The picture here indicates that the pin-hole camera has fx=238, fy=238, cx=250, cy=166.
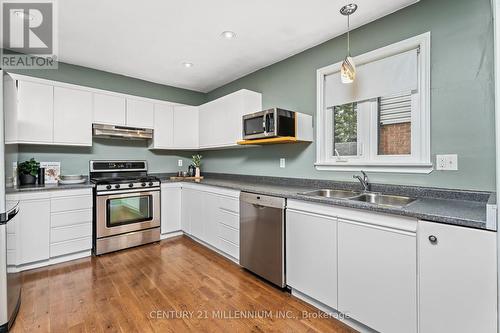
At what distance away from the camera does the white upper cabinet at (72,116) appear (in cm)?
296

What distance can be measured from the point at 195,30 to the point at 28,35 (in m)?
1.78

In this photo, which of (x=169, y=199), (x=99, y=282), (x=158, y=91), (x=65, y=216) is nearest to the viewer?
(x=99, y=282)

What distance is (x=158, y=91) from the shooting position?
4.05m

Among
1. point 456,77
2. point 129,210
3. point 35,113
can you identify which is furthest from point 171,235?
point 456,77

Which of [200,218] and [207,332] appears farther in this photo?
[200,218]

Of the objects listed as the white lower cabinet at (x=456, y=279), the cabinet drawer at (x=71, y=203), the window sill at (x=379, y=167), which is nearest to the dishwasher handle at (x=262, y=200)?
the window sill at (x=379, y=167)

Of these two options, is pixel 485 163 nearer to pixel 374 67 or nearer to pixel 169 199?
pixel 374 67

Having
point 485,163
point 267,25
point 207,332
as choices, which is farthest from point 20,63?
point 485,163

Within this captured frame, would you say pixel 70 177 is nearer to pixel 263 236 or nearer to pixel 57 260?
pixel 57 260

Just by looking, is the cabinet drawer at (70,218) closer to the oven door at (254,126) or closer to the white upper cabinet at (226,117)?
the white upper cabinet at (226,117)

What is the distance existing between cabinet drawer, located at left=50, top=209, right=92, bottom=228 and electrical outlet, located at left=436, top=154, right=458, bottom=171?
3.68 meters

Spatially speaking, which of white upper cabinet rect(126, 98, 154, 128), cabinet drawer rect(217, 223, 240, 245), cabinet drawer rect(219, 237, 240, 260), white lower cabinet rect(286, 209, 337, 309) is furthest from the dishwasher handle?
white upper cabinet rect(126, 98, 154, 128)

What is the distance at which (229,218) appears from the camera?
2793 mm

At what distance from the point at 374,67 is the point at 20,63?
4029 mm
